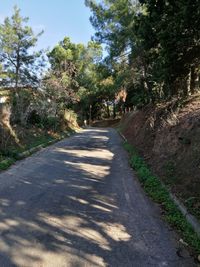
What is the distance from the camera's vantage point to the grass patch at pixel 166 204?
17.2 feet

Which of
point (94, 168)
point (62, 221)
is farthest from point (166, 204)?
point (94, 168)

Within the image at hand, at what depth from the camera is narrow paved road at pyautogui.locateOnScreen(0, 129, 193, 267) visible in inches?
173

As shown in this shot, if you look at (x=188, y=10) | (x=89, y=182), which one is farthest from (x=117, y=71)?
(x=89, y=182)

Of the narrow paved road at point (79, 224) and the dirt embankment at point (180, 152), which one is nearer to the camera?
the narrow paved road at point (79, 224)

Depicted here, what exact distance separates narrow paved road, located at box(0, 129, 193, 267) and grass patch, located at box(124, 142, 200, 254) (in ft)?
0.79

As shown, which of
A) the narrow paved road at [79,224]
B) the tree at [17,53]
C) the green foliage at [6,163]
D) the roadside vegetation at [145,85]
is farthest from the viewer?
the tree at [17,53]

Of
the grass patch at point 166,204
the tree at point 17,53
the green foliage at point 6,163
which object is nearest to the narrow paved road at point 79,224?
the grass patch at point 166,204

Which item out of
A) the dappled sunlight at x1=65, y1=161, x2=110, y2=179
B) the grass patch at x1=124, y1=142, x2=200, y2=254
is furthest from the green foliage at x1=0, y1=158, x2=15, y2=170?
the grass patch at x1=124, y1=142, x2=200, y2=254

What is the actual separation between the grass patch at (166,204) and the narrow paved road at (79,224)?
0.24 meters

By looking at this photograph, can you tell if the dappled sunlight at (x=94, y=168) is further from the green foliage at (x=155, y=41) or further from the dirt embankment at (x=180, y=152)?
the green foliage at (x=155, y=41)

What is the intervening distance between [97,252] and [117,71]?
23870 millimetres

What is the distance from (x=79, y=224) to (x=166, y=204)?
7.69 feet

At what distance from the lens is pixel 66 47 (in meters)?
45.3

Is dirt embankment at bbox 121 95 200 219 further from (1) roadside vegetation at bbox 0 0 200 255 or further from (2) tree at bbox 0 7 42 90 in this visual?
(2) tree at bbox 0 7 42 90
